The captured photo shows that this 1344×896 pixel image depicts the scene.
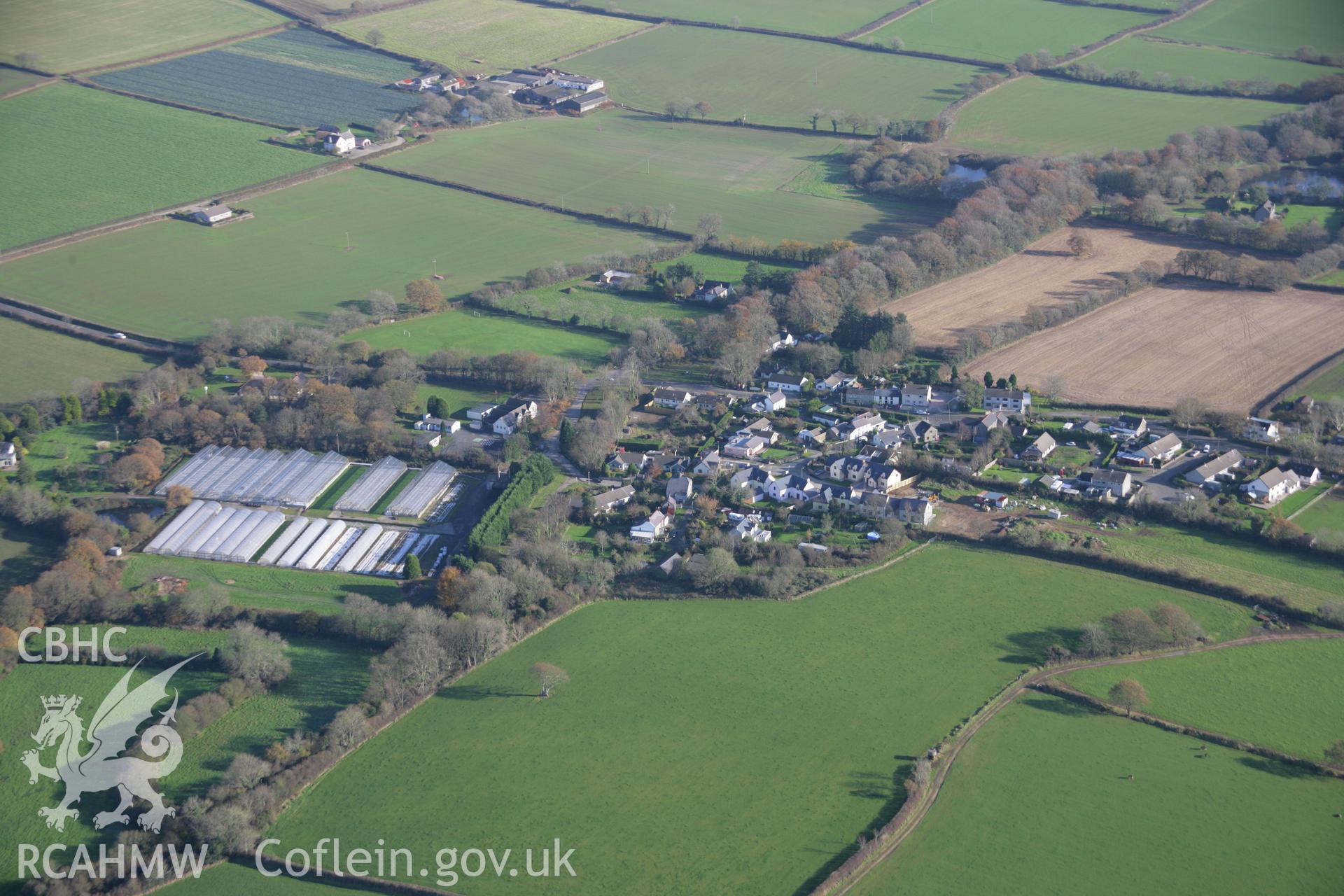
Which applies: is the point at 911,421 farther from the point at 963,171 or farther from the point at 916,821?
the point at 963,171

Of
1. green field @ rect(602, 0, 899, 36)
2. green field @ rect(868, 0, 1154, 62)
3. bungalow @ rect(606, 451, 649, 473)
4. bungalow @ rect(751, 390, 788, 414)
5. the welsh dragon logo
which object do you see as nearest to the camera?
the welsh dragon logo

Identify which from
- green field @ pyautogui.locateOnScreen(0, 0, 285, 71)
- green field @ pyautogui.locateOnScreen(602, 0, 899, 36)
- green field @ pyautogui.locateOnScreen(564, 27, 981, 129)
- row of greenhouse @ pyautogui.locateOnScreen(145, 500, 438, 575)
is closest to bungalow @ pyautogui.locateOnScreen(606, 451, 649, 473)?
row of greenhouse @ pyautogui.locateOnScreen(145, 500, 438, 575)

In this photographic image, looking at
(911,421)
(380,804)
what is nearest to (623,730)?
(380,804)

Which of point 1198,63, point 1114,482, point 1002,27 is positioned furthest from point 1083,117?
point 1114,482

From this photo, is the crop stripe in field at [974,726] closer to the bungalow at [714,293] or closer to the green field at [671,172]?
the bungalow at [714,293]

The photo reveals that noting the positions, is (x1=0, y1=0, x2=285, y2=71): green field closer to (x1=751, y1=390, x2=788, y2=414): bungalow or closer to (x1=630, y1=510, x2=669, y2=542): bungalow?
(x1=751, y1=390, x2=788, y2=414): bungalow

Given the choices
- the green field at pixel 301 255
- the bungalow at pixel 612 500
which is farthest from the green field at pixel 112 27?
the bungalow at pixel 612 500

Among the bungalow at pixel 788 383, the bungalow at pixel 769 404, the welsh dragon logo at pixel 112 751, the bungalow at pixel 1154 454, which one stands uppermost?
the bungalow at pixel 1154 454
